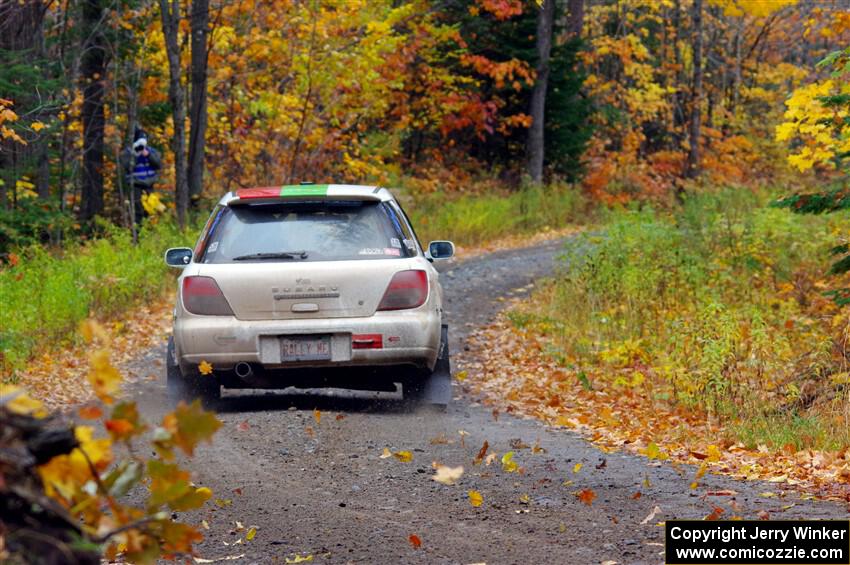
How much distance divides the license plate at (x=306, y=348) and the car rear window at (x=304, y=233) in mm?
598

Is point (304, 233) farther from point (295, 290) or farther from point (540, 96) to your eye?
point (540, 96)

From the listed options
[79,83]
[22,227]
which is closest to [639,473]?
[22,227]

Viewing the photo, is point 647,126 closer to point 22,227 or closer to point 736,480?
point 22,227

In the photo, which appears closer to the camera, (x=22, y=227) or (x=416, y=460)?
(x=416, y=460)

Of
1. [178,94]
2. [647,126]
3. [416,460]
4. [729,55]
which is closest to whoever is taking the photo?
[416,460]

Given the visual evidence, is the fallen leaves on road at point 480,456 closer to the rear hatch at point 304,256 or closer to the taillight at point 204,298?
the rear hatch at point 304,256

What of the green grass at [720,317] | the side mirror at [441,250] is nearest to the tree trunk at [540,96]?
the green grass at [720,317]

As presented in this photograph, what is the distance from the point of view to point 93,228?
965 inches

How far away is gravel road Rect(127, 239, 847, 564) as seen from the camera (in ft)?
18.1

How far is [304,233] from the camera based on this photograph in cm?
888

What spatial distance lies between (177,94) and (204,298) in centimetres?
1441

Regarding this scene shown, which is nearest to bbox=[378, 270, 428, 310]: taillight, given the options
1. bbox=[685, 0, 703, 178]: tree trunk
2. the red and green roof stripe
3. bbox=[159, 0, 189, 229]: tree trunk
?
the red and green roof stripe

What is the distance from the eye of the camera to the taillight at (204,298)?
28.5ft

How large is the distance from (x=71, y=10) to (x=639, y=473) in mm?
20659
